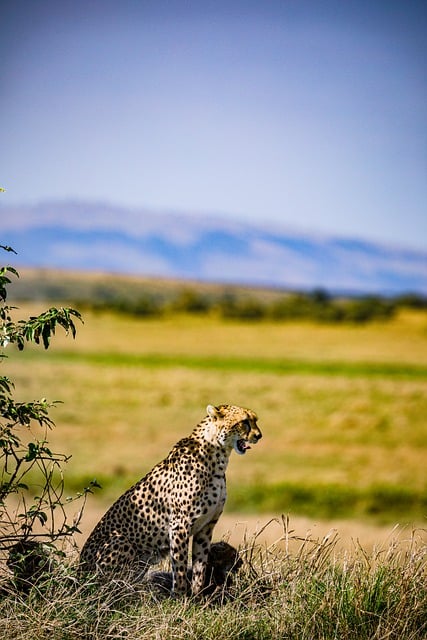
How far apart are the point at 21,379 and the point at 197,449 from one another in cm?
3078

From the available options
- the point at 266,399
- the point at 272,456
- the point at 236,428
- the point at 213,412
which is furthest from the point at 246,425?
the point at 266,399

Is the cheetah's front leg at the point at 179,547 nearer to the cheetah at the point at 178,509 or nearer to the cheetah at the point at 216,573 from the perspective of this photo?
the cheetah at the point at 178,509

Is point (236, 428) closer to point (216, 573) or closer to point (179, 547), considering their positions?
point (179, 547)

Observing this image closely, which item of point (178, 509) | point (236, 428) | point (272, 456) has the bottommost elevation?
point (272, 456)

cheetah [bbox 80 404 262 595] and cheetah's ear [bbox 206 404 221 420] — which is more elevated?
cheetah's ear [bbox 206 404 221 420]

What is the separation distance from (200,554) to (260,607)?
23.9 inches

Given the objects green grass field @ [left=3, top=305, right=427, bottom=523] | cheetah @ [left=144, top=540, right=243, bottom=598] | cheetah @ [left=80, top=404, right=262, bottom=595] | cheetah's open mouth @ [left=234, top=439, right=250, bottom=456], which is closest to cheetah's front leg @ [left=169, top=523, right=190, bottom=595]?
cheetah @ [left=80, top=404, right=262, bottom=595]

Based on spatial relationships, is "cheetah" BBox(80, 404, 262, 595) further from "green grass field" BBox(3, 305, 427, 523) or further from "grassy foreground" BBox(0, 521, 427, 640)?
"green grass field" BBox(3, 305, 427, 523)

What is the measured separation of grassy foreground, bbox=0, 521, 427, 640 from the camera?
6.73m

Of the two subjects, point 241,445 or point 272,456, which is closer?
point 241,445

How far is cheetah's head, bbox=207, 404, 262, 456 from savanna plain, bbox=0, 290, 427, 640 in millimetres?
758

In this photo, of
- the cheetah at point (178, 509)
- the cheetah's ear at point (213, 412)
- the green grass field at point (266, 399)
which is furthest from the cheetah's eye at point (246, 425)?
the green grass field at point (266, 399)

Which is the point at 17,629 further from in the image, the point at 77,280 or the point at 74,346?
the point at 77,280

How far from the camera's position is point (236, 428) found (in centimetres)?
689
